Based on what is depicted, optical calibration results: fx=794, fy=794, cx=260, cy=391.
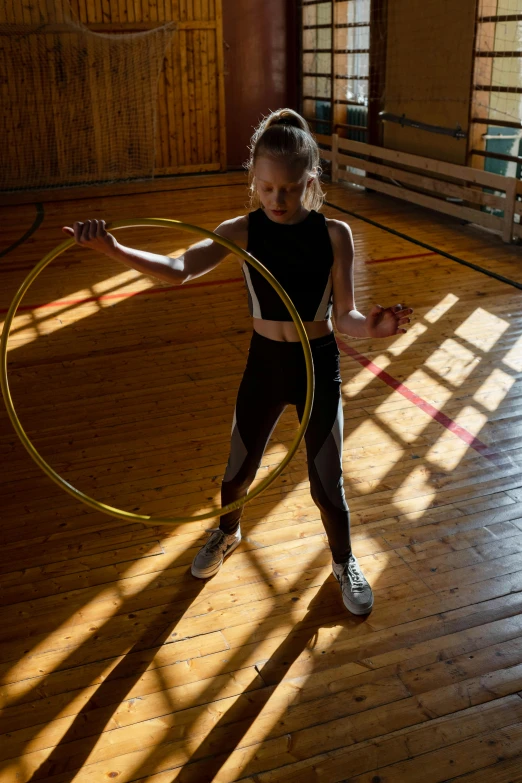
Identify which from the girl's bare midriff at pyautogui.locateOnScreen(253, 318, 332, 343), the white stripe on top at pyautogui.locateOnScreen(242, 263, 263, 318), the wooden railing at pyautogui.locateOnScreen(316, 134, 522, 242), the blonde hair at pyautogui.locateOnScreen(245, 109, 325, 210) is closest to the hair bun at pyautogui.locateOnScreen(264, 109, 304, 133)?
the blonde hair at pyautogui.locateOnScreen(245, 109, 325, 210)

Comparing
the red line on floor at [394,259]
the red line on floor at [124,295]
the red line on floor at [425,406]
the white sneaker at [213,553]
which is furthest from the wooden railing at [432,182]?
the white sneaker at [213,553]

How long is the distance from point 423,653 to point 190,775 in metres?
0.81

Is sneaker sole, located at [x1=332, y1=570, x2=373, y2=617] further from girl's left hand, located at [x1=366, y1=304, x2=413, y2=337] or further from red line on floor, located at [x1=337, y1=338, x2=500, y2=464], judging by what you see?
red line on floor, located at [x1=337, y1=338, x2=500, y2=464]

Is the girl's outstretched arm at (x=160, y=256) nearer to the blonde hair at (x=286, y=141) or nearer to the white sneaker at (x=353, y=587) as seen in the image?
the blonde hair at (x=286, y=141)

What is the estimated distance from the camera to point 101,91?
1079 centimetres

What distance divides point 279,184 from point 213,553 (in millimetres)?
1349

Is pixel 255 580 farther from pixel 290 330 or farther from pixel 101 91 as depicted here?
pixel 101 91

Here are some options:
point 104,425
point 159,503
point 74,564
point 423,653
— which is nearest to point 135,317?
point 104,425

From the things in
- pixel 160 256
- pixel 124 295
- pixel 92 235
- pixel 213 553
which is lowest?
pixel 124 295

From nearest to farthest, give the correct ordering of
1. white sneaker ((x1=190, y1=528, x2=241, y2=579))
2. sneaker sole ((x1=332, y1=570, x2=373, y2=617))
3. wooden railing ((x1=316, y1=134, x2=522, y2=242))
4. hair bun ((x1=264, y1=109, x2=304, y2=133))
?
hair bun ((x1=264, y1=109, x2=304, y2=133)) → sneaker sole ((x1=332, y1=570, x2=373, y2=617)) → white sneaker ((x1=190, y1=528, x2=241, y2=579)) → wooden railing ((x1=316, y1=134, x2=522, y2=242))

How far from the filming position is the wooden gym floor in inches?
82.9

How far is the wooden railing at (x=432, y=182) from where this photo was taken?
7.32 m

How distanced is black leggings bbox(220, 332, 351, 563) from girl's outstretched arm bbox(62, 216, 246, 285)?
297mm

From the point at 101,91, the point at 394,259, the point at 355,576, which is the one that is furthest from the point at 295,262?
the point at 101,91
